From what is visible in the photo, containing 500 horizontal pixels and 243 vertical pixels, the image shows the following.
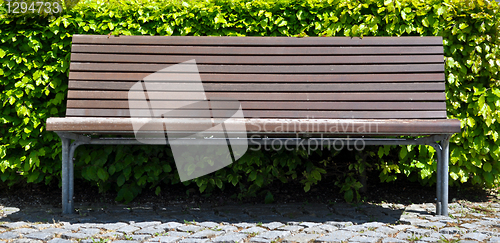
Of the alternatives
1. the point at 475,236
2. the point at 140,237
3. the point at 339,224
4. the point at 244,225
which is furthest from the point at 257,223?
the point at 475,236

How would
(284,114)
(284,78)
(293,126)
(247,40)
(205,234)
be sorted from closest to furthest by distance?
(205,234) < (293,126) < (284,114) < (284,78) < (247,40)

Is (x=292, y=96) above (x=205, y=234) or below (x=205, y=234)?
above

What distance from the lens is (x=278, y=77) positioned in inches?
134

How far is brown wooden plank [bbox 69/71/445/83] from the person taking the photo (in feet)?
11.0

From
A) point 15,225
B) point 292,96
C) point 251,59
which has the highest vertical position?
point 251,59

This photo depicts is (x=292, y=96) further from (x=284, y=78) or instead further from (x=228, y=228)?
(x=228, y=228)

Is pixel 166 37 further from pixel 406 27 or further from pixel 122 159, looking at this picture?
pixel 406 27

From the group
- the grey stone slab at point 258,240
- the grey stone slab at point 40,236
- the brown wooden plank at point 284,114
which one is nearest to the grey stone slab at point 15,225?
the grey stone slab at point 40,236

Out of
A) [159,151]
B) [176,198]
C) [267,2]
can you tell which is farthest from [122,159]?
[267,2]

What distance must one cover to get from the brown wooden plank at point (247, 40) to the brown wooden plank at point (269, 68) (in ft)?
0.74

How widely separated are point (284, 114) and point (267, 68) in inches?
17.6

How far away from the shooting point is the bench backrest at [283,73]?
328 cm

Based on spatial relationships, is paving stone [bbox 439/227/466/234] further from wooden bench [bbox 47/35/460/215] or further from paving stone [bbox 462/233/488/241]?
wooden bench [bbox 47/35/460/215]

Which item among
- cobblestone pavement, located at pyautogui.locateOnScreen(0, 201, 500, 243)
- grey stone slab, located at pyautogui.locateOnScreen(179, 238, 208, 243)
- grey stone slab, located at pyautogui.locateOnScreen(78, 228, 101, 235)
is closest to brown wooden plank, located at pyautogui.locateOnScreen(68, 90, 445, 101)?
cobblestone pavement, located at pyautogui.locateOnScreen(0, 201, 500, 243)
